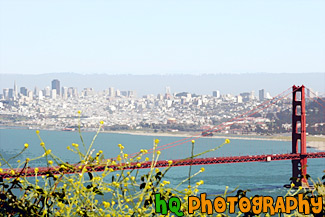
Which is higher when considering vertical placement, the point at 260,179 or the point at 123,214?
the point at 123,214

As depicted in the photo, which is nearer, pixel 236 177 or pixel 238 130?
pixel 236 177

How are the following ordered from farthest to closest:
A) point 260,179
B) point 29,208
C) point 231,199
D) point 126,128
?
point 126,128, point 260,179, point 231,199, point 29,208

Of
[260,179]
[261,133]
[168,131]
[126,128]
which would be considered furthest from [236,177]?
[126,128]

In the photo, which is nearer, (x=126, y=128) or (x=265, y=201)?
(x=265, y=201)

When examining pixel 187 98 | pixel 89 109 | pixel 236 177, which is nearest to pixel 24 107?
pixel 89 109

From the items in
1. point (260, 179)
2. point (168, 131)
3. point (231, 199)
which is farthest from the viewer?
point (168, 131)

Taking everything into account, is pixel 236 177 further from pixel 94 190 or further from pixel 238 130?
pixel 238 130

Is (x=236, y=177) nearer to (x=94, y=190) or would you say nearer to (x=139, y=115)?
(x=94, y=190)

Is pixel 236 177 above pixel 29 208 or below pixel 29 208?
below

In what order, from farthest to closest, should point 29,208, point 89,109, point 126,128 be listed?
point 89,109, point 126,128, point 29,208
